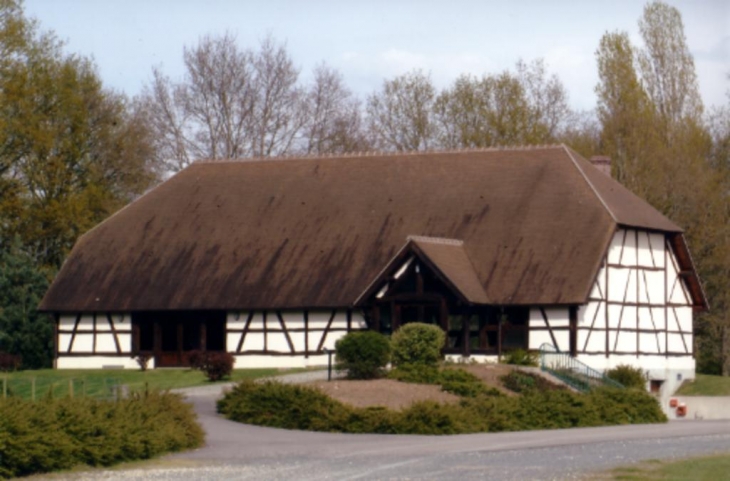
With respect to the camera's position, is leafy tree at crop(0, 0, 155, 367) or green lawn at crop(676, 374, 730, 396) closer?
green lawn at crop(676, 374, 730, 396)

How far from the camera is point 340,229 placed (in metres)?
50.4

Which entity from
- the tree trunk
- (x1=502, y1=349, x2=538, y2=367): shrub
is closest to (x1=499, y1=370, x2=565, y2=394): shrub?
(x1=502, y1=349, x2=538, y2=367): shrub

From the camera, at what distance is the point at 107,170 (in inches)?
2618

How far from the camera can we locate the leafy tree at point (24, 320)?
54.2 m

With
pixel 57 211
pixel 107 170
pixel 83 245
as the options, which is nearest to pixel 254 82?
pixel 107 170

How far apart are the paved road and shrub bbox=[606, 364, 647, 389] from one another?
37.4ft

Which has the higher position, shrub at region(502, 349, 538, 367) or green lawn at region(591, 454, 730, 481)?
shrub at region(502, 349, 538, 367)

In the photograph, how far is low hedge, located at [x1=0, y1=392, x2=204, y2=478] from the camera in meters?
22.6

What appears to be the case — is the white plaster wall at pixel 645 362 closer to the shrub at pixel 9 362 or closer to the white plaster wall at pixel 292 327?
the white plaster wall at pixel 292 327

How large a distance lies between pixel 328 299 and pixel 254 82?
1040 inches

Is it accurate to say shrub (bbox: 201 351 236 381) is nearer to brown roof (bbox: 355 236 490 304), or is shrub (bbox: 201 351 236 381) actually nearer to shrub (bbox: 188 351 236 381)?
shrub (bbox: 188 351 236 381)

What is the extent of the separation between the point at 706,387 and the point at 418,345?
41.4 feet

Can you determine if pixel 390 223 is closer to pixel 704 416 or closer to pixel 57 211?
pixel 704 416

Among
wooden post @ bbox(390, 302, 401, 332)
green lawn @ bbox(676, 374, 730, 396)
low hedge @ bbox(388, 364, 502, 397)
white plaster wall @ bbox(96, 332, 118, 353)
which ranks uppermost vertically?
wooden post @ bbox(390, 302, 401, 332)
